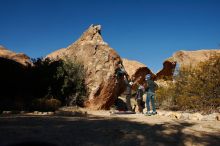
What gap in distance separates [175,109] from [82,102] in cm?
560

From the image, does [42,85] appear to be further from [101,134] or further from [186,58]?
[186,58]

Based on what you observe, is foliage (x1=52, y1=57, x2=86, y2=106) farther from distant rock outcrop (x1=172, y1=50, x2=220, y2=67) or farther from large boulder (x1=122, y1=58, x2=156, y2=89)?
distant rock outcrop (x1=172, y1=50, x2=220, y2=67)

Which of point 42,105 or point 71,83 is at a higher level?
point 71,83

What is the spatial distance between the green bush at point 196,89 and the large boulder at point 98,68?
3.19m

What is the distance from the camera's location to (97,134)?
830cm

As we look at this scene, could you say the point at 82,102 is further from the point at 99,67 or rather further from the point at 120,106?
the point at 120,106

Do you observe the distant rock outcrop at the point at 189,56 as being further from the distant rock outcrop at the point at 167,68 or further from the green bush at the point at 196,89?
the green bush at the point at 196,89

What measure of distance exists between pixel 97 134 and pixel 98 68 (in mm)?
12789

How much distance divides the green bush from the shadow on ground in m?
8.10

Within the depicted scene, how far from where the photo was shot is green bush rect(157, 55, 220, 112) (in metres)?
17.4

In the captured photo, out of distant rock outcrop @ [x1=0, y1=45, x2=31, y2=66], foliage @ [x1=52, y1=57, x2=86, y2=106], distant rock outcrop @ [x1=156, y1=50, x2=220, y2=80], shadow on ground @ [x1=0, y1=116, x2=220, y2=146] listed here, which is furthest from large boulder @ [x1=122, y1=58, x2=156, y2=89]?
shadow on ground @ [x1=0, y1=116, x2=220, y2=146]

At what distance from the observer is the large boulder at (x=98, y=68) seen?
20469mm

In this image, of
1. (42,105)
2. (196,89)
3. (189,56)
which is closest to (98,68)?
(42,105)

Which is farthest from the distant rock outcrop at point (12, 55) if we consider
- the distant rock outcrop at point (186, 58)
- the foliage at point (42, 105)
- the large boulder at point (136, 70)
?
the distant rock outcrop at point (186, 58)
